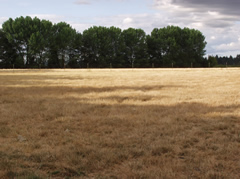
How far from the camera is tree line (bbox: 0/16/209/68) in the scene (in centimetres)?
6302

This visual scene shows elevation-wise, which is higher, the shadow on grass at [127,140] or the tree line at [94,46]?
the tree line at [94,46]

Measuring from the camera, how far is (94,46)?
7181 cm

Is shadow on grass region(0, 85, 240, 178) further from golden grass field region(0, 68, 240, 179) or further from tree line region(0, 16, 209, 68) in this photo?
tree line region(0, 16, 209, 68)

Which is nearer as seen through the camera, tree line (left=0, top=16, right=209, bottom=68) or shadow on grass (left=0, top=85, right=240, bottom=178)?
shadow on grass (left=0, top=85, right=240, bottom=178)

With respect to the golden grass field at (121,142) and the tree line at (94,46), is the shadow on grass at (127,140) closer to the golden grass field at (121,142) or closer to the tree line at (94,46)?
the golden grass field at (121,142)

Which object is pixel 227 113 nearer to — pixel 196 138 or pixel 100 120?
pixel 196 138

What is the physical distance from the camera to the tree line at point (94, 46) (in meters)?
63.0

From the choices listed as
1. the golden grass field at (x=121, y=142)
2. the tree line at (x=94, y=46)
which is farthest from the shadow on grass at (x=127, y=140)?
the tree line at (x=94, y=46)

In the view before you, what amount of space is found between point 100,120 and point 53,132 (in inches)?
61.7

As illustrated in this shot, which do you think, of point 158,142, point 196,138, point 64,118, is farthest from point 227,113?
point 64,118

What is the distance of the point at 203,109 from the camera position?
9.05m

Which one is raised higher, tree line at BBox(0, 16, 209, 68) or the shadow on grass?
tree line at BBox(0, 16, 209, 68)

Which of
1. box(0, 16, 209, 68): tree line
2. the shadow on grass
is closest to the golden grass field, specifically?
the shadow on grass

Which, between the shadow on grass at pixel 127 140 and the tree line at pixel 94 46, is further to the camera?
the tree line at pixel 94 46
